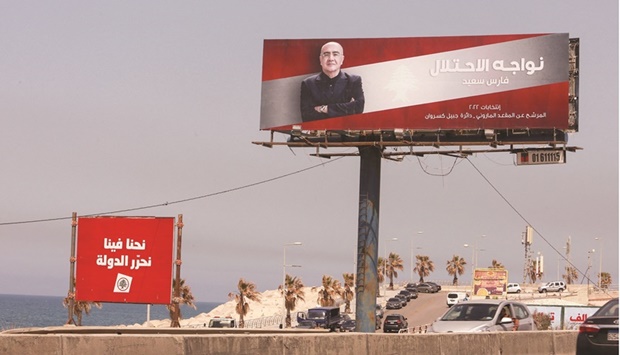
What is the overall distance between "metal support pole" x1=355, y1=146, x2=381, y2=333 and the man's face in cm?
377

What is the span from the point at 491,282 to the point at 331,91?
278ft

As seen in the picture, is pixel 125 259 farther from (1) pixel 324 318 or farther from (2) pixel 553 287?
(2) pixel 553 287

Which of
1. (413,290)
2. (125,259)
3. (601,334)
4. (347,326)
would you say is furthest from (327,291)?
(601,334)

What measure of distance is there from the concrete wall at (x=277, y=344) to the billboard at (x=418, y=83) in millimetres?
20254

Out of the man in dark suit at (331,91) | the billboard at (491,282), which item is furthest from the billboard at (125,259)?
the billboard at (491,282)

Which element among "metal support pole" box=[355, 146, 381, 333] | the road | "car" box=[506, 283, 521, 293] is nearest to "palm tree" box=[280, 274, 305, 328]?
the road

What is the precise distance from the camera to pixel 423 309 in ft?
389

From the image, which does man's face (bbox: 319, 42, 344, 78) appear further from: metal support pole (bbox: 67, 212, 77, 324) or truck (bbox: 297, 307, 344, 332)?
truck (bbox: 297, 307, 344, 332)

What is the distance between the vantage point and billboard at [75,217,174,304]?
121 feet

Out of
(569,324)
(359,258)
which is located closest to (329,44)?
(359,258)

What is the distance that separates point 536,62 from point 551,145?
354 cm

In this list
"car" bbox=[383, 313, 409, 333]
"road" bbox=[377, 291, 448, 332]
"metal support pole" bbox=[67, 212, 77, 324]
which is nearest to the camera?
"metal support pole" bbox=[67, 212, 77, 324]

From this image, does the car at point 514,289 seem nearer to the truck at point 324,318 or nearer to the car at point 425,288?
the car at point 425,288

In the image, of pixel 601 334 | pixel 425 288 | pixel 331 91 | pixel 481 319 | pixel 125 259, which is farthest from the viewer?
pixel 425 288
